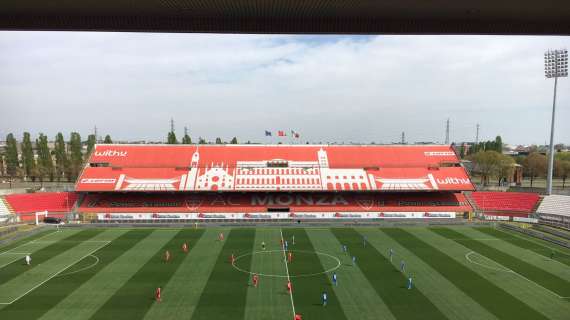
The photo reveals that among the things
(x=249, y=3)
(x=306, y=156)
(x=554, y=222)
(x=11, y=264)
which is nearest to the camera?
(x=249, y=3)

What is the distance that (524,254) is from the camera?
40.0 meters

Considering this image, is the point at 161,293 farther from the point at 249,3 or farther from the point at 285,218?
the point at 285,218

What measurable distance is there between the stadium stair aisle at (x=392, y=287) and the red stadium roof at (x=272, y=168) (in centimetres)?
2130

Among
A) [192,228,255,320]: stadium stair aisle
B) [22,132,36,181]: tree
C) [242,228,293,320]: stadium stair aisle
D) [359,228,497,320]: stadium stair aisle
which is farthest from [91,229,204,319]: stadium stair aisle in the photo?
[22,132,36,181]: tree

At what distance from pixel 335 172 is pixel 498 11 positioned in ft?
181

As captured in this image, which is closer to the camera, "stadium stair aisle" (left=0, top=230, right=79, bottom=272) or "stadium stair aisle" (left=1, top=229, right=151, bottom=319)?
"stadium stair aisle" (left=1, top=229, right=151, bottom=319)

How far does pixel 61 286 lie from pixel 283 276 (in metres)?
16.6

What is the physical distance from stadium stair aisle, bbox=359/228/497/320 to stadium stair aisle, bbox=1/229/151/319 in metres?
25.4

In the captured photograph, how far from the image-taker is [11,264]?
118 ft

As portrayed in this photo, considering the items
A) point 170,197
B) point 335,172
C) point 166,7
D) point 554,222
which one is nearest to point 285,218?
point 335,172

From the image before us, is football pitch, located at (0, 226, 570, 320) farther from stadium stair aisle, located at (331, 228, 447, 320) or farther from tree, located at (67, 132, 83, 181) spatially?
tree, located at (67, 132, 83, 181)

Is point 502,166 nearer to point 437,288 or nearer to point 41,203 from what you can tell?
point 437,288

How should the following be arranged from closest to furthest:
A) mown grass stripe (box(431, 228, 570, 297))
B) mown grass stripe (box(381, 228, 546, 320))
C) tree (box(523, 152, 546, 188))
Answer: mown grass stripe (box(381, 228, 546, 320))
mown grass stripe (box(431, 228, 570, 297))
tree (box(523, 152, 546, 188))

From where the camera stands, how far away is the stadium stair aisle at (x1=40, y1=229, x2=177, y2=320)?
26.1 m
